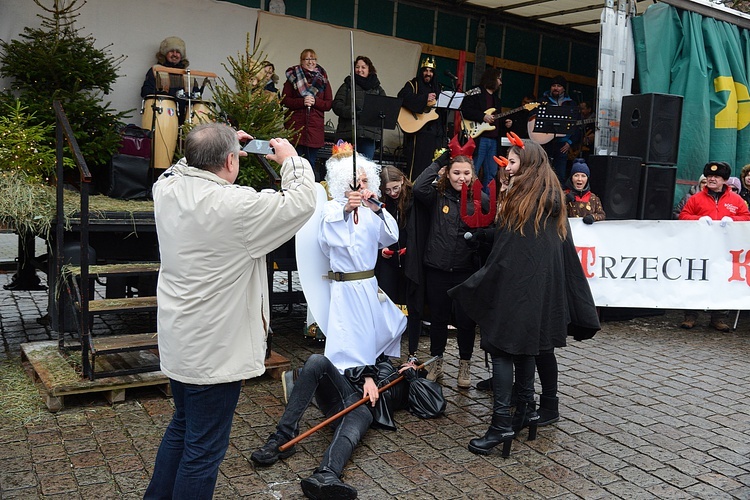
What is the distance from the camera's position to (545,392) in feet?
16.1

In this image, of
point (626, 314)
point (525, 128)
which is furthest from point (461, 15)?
point (626, 314)

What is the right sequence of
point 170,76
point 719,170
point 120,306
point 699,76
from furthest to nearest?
point 699,76 → point 170,76 → point 719,170 → point 120,306

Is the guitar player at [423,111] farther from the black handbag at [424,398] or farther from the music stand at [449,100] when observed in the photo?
the black handbag at [424,398]

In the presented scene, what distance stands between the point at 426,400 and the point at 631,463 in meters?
1.33

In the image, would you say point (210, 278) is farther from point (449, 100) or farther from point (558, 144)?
point (558, 144)

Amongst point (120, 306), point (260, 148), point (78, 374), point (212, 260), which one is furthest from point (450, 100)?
point (212, 260)

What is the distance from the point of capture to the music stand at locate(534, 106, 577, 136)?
9.10 meters

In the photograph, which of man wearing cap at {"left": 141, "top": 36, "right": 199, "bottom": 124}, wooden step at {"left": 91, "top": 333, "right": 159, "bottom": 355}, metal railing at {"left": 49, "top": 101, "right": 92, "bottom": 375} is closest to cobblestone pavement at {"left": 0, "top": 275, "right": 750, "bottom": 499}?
wooden step at {"left": 91, "top": 333, "right": 159, "bottom": 355}

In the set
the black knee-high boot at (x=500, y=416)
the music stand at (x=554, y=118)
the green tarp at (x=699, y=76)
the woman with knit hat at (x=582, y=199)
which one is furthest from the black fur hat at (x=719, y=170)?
the black knee-high boot at (x=500, y=416)

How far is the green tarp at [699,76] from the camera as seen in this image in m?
9.16

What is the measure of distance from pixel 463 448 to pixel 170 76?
592 cm

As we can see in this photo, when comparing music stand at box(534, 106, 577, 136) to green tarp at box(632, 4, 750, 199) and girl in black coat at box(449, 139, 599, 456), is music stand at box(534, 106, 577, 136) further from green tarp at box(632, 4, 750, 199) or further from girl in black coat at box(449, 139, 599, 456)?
girl in black coat at box(449, 139, 599, 456)

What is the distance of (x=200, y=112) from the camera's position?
24.2 ft

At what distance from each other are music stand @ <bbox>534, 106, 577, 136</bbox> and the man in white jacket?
21.9ft
